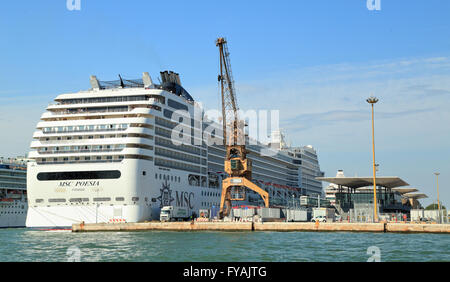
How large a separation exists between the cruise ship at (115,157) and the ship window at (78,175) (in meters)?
0.16

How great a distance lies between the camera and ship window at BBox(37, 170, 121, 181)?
7925 centimetres

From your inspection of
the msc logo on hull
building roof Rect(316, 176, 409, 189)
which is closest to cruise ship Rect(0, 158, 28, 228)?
the msc logo on hull

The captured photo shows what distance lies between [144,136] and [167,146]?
7.52 meters

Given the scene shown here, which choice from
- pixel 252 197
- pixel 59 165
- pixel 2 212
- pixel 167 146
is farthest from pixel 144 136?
pixel 2 212

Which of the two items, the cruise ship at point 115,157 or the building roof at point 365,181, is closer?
the cruise ship at point 115,157

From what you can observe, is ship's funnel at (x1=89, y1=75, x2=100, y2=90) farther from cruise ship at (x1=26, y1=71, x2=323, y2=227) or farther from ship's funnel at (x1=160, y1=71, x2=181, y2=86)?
ship's funnel at (x1=160, y1=71, x2=181, y2=86)

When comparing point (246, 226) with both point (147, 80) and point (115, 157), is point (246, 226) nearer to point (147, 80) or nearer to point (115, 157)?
point (115, 157)

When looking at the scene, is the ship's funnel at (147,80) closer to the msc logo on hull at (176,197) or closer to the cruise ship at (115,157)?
the cruise ship at (115,157)

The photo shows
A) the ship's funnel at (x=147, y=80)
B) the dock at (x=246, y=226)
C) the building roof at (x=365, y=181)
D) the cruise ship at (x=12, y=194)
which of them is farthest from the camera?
the building roof at (x=365, y=181)

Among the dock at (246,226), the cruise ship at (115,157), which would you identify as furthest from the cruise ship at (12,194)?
the dock at (246,226)

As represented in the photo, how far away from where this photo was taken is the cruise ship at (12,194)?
385ft
